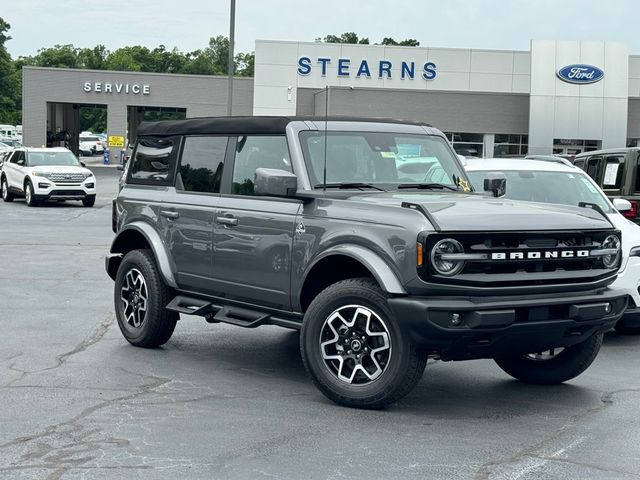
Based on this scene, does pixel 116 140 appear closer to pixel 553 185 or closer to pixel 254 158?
pixel 553 185

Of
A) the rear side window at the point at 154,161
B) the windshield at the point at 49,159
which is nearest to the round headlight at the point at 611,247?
the rear side window at the point at 154,161

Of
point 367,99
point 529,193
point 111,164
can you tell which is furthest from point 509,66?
point 529,193

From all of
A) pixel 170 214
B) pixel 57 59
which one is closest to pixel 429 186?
pixel 170 214

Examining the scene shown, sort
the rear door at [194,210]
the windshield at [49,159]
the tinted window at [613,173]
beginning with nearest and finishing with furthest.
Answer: the rear door at [194,210] < the tinted window at [613,173] < the windshield at [49,159]

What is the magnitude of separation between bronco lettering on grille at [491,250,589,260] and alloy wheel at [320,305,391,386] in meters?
0.84

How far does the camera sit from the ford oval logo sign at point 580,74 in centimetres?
4919

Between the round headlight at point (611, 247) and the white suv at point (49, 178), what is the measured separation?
1019 inches

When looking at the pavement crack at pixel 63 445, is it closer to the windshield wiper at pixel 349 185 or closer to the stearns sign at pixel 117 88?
the windshield wiper at pixel 349 185

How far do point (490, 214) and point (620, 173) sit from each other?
24.5 feet

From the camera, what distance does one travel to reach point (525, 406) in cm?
721

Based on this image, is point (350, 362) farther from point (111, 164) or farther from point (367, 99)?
point (111, 164)

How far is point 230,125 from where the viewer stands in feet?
27.9

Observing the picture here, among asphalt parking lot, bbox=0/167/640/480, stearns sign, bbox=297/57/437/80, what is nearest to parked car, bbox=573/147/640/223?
asphalt parking lot, bbox=0/167/640/480

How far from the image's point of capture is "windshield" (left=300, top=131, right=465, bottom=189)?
7828 millimetres
